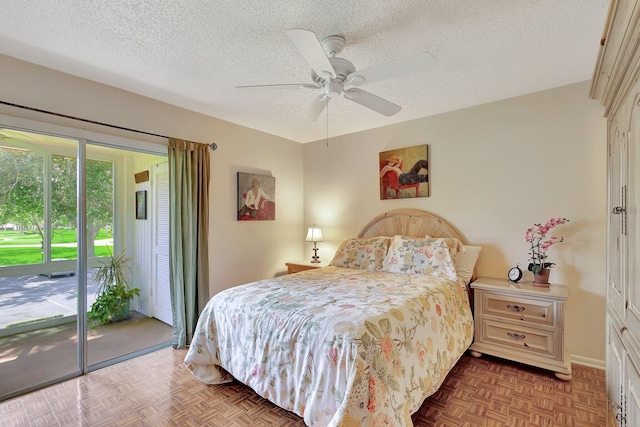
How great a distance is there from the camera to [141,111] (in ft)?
9.51

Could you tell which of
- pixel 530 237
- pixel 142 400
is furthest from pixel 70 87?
pixel 530 237

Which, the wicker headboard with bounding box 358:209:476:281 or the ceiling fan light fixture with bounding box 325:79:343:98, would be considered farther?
the wicker headboard with bounding box 358:209:476:281

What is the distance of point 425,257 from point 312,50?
83.9 inches

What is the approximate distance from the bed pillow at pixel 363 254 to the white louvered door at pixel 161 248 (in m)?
2.08

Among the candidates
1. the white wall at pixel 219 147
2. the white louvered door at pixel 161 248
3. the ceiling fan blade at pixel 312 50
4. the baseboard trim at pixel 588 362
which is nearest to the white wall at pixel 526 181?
the baseboard trim at pixel 588 362

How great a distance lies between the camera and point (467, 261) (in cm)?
296

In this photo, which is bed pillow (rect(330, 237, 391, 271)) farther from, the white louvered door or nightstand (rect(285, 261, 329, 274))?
the white louvered door

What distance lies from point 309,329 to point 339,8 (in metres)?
1.82

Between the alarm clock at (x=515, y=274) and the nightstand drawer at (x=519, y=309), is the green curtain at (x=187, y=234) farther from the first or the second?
the alarm clock at (x=515, y=274)

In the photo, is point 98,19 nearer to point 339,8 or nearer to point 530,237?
point 339,8

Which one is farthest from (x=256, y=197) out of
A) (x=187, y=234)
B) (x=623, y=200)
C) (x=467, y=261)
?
(x=623, y=200)

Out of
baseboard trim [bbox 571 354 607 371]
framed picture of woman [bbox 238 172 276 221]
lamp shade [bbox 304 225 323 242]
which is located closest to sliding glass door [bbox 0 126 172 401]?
framed picture of woman [bbox 238 172 276 221]

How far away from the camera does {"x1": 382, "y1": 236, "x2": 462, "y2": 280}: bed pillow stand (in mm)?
2797

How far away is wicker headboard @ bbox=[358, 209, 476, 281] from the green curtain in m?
1.97
